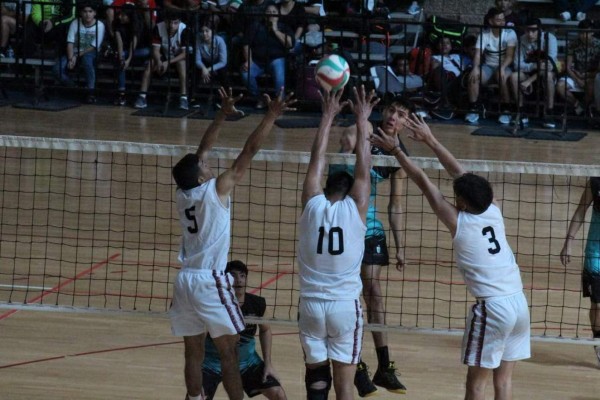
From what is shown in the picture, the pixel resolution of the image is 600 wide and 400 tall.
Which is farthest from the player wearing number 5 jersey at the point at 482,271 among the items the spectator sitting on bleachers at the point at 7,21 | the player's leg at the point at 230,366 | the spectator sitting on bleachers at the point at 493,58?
the spectator sitting on bleachers at the point at 7,21

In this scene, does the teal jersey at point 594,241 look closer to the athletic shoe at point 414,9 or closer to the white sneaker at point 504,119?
the white sneaker at point 504,119

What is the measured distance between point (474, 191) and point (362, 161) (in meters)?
0.69

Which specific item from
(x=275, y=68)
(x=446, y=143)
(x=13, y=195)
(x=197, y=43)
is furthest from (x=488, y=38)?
(x=13, y=195)

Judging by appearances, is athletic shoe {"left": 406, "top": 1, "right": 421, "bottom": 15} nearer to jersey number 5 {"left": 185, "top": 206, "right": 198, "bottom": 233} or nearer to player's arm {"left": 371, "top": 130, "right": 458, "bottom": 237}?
player's arm {"left": 371, "top": 130, "right": 458, "bottom": 237}

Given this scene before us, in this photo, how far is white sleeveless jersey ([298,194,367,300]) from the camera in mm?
6715

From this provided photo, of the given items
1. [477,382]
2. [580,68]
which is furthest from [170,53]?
[477,382]

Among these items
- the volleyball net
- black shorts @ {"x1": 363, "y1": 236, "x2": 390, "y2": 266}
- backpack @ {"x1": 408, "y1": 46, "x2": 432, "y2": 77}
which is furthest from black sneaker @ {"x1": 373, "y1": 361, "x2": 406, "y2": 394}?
backpack @ {"x1": 408, "y1": 46, "x2": 432, "y2": 77}

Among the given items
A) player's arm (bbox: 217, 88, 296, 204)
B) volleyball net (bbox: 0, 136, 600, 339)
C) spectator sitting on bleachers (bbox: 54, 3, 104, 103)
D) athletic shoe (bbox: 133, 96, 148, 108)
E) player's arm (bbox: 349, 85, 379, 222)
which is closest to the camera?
player's arm (bbox: 349, 85, 379, 222)

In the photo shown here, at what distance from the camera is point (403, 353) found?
363 inches

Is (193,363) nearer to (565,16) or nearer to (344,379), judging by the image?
(344,379)

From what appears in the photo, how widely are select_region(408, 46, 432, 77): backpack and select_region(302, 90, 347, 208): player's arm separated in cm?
1149

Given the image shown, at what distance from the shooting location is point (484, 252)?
686 cm

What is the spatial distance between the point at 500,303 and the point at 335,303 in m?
0.99

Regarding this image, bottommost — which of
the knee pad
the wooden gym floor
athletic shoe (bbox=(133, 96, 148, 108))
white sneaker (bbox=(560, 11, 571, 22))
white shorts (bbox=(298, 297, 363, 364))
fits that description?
the wooden gym floor
